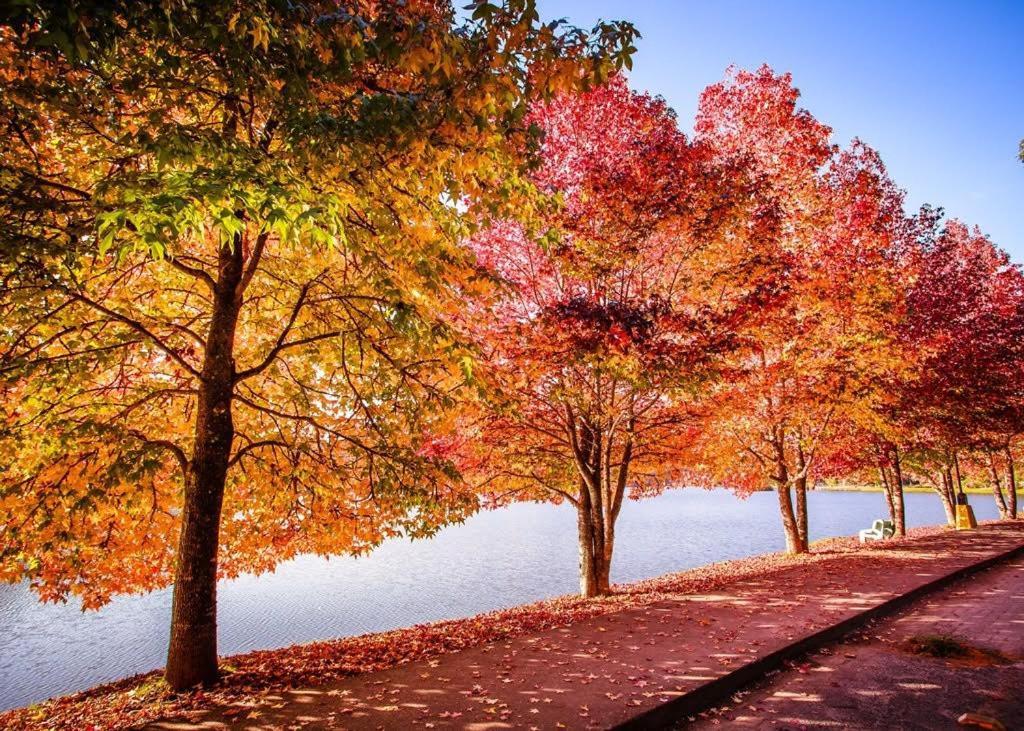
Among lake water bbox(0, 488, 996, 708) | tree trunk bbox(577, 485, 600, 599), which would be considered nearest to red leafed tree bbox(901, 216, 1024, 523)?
tree trunk bbox(577, 485, 600, 599)

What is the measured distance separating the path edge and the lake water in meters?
11.3

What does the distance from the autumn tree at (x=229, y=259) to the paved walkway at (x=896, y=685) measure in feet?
→ 13.1

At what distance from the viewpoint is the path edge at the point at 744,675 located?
4805 millimetres

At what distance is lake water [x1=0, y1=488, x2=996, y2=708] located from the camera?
49.0 ft

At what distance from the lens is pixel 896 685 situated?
→ 5.55 meters

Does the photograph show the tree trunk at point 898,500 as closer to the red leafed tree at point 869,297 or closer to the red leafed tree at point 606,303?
the red leafed tree at point 869,297

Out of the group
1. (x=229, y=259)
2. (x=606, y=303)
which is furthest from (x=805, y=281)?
(x=229, y=259)

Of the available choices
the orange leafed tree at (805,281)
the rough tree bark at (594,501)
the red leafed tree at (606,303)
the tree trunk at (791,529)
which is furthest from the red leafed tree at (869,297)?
the rough tree bark at (594,501)

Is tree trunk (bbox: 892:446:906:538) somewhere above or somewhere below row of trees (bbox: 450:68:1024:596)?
below

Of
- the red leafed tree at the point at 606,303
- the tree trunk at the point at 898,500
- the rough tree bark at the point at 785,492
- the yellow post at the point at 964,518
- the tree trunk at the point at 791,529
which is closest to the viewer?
the red leafed tree at the point at 606,303

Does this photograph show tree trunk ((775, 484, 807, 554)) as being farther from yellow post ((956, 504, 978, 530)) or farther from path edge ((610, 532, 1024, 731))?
yellow post ((956, 504, 978, 530))

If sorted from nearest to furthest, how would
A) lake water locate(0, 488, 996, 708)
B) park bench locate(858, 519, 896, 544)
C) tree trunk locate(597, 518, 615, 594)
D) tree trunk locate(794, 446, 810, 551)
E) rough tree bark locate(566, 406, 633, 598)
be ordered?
1. rough tree bark locate(566, 406, 633, 598)
2. tree trunk locate(597, 518, 615, 594)
3. lake water locate(0, 488, 996, 708)
4. tree trunk locate(794, 446, 810, 551)
5. park bench locate(858, 519, 896, 544)

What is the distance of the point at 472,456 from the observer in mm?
11281

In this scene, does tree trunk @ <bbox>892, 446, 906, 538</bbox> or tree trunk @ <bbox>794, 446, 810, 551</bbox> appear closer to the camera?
tree trunk @ <bbox>794, 446, 810, 551</bbox>
